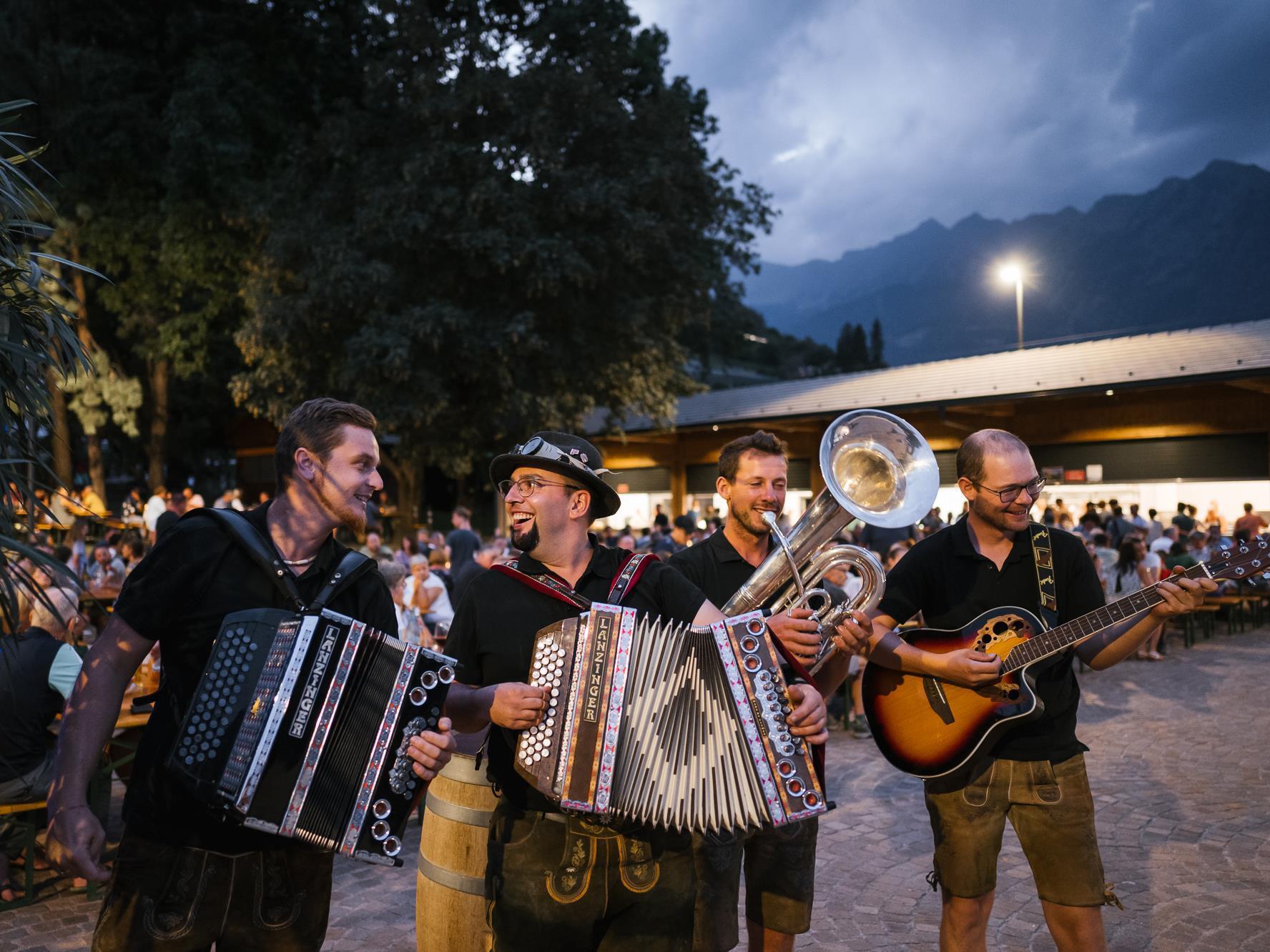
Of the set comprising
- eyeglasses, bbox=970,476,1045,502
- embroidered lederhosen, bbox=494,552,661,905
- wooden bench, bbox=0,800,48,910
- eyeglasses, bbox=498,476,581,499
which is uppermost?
eyeglasses, bbox=498,476,581,499

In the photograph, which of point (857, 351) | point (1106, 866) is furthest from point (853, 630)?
point (857, 351)

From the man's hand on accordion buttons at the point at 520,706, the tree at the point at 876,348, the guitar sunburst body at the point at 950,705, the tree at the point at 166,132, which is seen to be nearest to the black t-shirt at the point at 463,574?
the guitar sunburst body at the point at 950,705

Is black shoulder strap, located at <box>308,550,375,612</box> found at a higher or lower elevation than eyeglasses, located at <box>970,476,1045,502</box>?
lower

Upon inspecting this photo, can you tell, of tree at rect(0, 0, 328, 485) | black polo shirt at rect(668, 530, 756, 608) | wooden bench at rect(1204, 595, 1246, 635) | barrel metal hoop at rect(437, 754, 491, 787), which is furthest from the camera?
tree at rect(0, 0, 328, 485)

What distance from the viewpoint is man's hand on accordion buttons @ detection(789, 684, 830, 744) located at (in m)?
2.39

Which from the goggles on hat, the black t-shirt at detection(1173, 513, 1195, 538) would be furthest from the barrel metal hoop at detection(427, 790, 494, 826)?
the black t-shirt at detection(1173, 513, 1195, 538)

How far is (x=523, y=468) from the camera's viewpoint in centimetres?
289

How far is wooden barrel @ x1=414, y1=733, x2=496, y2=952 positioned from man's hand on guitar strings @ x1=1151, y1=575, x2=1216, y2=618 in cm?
260

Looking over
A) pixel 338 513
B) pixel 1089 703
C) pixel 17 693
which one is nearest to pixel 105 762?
pixel 17 693

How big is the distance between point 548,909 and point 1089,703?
908 centimetres

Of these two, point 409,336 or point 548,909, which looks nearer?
point 548,909

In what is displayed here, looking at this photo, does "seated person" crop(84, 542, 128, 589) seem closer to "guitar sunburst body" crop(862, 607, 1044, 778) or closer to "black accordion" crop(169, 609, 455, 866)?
"black accordion" crop(169, 609, 455, 866)

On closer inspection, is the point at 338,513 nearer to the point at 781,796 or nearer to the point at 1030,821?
the point at 781,796

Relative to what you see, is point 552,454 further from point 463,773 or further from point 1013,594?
point 1013,594
